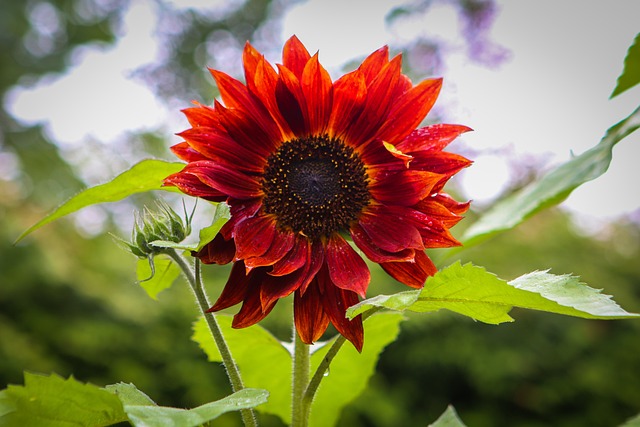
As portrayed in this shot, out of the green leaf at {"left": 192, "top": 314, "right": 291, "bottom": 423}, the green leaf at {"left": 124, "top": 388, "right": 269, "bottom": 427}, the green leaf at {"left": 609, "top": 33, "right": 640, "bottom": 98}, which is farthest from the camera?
the green leaf at {"left": 192, "top": 314, "right": 291, "bottom": 423}

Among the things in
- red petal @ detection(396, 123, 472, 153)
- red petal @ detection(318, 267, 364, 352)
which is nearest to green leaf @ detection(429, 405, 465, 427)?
red petal @ detection(318, 267, 364, 352)

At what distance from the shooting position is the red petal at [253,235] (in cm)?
45

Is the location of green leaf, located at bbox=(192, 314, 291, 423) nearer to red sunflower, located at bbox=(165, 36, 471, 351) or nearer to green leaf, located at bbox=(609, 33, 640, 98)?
red sunflower, located at bbox=(165, 36, 471, 351)

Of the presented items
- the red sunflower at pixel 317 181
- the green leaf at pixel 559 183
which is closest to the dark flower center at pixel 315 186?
the red sunflower at pixel 317 181

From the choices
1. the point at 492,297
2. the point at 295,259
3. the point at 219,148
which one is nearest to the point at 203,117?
the point at 219,148

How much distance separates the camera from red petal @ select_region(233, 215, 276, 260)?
0.45m

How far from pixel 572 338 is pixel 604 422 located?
0.30m

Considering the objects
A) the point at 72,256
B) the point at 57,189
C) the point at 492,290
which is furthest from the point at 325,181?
the point at 57,189

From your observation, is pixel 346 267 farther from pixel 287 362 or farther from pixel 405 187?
pixel 287 362

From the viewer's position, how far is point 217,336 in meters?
0.47

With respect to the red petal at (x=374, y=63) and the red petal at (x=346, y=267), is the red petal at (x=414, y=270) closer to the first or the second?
the red petal at (x=346, y=267)

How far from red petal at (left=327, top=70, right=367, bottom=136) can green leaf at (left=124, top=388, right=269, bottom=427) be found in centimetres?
23

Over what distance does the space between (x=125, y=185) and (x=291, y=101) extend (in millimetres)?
143

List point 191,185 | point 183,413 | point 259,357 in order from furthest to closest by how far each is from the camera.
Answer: point 259,357, point 191,185, point 183,413
